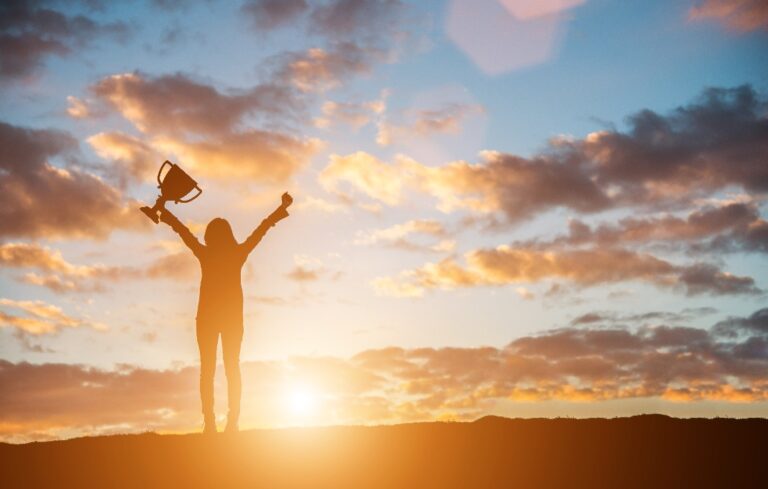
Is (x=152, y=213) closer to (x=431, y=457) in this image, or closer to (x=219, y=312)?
(x=219, y=312)

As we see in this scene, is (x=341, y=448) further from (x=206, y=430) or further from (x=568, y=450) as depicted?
(x=568, y=450)

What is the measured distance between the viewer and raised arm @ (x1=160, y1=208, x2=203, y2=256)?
13.8 metres

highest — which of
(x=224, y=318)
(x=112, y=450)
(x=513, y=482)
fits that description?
(x=224, y=318)

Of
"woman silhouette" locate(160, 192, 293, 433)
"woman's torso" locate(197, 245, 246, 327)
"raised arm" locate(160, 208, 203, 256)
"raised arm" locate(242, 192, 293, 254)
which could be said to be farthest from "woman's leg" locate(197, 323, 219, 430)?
"raised arm" locate(242, 192, 293, 254)

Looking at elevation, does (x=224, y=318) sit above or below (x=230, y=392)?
above

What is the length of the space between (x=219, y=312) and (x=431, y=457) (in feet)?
13.8

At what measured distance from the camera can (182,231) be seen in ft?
45.9

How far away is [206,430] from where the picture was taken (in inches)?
531

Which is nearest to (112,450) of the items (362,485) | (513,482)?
(362,485)

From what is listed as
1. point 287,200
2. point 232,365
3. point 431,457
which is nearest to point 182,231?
point 287,200

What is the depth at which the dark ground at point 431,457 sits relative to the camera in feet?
36.3

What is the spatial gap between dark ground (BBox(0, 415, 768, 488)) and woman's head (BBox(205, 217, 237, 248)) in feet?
10.2

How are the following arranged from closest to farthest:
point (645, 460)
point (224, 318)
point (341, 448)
A: point (645, 460) < point (341, 448) < point (224, 318)

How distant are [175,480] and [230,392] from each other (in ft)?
8.26
